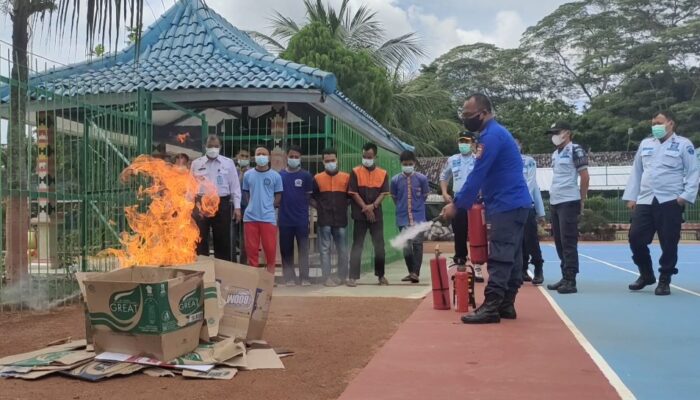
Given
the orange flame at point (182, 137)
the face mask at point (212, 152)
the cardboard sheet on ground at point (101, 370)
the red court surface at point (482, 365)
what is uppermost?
the orange flame at point (182, 137)

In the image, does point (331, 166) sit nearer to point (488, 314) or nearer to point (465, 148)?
point (465, 148)

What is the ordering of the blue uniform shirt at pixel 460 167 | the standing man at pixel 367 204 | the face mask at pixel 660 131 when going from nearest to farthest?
the face mask at pixel 660 131, the blue uniform shirt at pixel 460 167, the standing man at pixel 367 204

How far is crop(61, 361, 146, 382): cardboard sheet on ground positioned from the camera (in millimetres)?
4016

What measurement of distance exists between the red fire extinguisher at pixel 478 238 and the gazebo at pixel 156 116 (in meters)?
3.19

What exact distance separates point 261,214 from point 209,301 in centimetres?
392

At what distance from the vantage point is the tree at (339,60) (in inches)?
841

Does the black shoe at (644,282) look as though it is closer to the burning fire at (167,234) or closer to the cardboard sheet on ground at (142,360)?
the burning fire at (167,234)

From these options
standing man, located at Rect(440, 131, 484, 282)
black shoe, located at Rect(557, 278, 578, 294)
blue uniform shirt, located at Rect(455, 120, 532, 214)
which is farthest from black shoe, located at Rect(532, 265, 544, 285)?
blue uniform shirt, located at Rect(455, 120, 532, 214)

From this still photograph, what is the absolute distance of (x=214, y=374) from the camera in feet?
13.6

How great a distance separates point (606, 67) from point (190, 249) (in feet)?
140

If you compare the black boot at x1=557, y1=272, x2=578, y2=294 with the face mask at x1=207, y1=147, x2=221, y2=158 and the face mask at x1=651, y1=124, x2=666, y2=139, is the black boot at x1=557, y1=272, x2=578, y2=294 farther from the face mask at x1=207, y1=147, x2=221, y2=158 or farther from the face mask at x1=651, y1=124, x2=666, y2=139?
the face mask at x1=207, y1=147, x2=221, y2=158

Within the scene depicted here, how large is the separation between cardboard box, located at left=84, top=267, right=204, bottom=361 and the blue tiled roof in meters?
4.44

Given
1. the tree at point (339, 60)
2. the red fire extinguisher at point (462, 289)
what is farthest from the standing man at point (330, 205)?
the tree at point (339, 60)

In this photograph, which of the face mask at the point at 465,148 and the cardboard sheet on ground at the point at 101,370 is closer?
the cardboard sheet on ground at the point at 101,370
